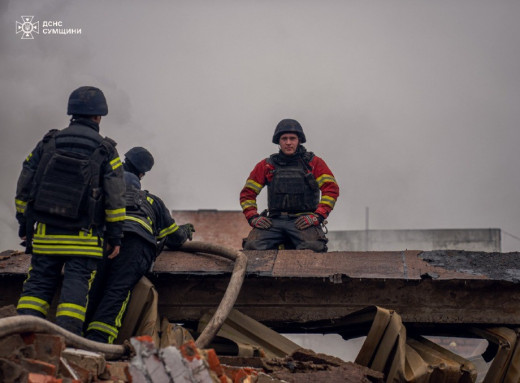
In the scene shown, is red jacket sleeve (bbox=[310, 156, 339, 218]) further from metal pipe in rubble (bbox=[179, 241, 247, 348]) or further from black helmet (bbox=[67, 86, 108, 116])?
black helmet (bbox=[67, 86, 108, 116])

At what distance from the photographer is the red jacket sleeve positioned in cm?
774

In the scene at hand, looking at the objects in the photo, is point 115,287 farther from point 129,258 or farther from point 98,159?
point 98,159

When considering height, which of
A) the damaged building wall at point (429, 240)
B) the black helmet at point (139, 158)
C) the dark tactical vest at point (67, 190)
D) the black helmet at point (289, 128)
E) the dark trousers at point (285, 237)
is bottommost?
the damaged building wall at point (429, 240)

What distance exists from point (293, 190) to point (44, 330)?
4.27m

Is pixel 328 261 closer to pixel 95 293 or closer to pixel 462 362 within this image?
pixel 462 362

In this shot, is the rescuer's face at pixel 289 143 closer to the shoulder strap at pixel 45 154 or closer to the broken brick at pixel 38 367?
the shoulder strap at pixel 45 154

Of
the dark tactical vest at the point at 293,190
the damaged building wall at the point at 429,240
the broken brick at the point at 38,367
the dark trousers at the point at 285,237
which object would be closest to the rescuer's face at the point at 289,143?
the dark tactical vest at the point at 293,190

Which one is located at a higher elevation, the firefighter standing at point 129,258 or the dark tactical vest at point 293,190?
the dark tactical vest at point 293,190

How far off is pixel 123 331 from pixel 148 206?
1.07 m

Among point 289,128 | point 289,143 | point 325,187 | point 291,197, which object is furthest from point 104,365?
point 289,128

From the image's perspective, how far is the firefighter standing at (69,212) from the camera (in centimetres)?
512

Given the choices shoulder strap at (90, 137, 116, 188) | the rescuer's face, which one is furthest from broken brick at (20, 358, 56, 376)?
the rescuer's face

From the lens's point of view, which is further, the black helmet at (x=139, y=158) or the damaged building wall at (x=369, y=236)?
the damaged building wall at (x=369, y=236)

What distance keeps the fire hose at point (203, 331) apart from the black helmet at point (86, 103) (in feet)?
5.58
